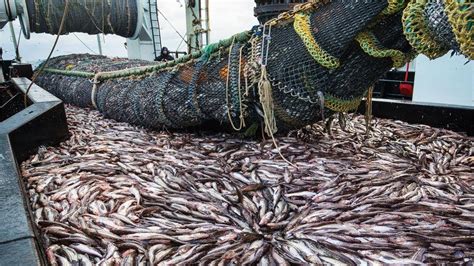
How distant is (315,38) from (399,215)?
2.38 m

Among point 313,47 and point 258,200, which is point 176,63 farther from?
point 258,200

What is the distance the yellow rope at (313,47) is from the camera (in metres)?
4.19

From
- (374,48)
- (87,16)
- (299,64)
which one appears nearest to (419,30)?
(374,48)

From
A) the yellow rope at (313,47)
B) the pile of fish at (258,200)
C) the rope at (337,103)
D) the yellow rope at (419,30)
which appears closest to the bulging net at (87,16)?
the pile of fish at (258,200)

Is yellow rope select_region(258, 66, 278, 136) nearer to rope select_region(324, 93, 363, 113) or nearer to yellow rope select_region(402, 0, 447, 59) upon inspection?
rope select_region(324, 93, 363, 113)

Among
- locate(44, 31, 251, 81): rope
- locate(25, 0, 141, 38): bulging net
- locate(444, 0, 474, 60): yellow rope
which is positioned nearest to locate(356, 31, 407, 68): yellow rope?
locate(444, 0, 474, 60): yellow rope

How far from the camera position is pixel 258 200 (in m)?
3.33

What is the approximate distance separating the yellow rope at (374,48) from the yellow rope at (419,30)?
404 millimetres

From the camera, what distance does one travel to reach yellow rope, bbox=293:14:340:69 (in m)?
4.19

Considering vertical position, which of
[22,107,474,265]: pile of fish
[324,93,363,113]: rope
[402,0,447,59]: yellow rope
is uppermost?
[402,0,447,59]: yellow rope

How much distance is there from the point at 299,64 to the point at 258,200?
1.98m

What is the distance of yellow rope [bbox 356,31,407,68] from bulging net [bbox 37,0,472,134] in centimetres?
1

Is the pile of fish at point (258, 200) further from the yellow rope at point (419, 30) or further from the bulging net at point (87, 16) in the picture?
the bulging net at point (87, 16)

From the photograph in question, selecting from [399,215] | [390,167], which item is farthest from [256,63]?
[399,215]
